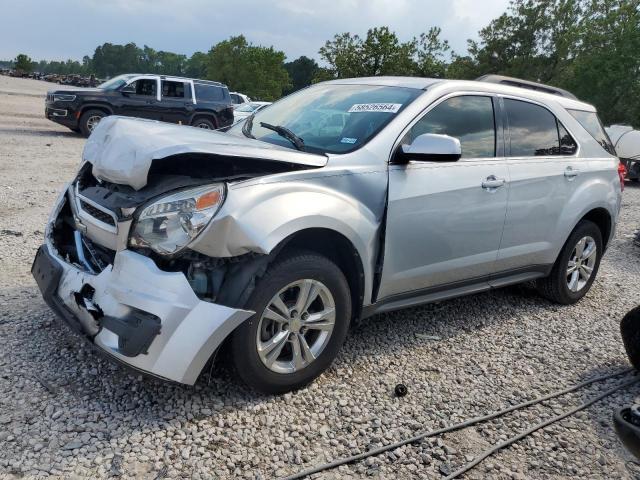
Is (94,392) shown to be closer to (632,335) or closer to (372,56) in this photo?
(632,335)

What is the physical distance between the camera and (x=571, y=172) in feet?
15.0

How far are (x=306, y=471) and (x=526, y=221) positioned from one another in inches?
104

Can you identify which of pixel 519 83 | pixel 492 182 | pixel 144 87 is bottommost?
pixel 492 182

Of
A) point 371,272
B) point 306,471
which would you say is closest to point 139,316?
point 306,471

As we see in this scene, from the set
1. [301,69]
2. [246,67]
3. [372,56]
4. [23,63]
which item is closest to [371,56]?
[372,56]

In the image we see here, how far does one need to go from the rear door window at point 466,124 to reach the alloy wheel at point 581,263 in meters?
1.54

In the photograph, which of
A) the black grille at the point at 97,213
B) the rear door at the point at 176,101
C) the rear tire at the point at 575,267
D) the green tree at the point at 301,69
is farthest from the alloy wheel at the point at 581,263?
the green tree at the point at 301,69

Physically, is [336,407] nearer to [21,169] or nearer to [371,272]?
[371,272]

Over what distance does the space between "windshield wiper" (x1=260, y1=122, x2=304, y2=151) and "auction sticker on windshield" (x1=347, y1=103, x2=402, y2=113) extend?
0.42 meters

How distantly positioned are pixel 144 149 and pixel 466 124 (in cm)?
225

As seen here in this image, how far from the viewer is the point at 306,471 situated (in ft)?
8.27

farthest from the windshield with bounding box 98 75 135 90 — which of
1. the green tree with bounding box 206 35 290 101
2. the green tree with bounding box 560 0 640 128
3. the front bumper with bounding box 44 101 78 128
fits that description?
the green tree with bounding box 206 35 290 101

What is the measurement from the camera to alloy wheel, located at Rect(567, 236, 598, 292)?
494 centimetres

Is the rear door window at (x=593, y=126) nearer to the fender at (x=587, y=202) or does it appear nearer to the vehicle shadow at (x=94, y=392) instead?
the fender at (x=587, y=202)
